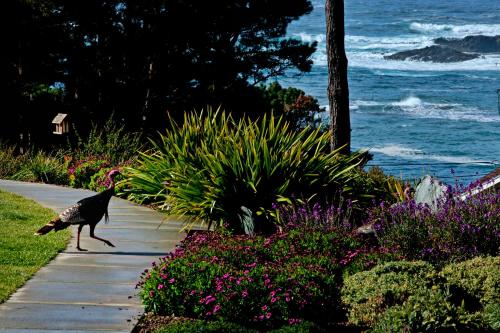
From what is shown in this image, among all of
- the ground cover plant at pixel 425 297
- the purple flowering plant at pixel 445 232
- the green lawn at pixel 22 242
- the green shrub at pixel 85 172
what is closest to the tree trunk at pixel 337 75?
the green shrub at pixel 85 172

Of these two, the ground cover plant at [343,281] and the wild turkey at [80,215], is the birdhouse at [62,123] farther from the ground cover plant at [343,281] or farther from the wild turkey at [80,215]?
the ground cover plant at [343,281]

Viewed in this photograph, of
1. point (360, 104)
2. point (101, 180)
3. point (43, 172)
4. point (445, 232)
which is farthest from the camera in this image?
point (360, 104)

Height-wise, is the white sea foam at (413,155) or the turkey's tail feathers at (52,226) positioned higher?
the turkey's tail feathers at (52,226)

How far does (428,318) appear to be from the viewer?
6863mm

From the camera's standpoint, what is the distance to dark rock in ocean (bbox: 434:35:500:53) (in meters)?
65.4

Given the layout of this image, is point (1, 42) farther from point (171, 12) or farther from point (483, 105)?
point (483, 105)

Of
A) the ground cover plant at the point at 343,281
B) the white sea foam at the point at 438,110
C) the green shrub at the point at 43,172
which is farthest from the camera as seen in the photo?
the white sea foam at the point at 438,110

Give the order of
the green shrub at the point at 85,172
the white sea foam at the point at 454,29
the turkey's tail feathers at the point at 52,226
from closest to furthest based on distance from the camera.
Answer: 1. the turkey's tail feathers at the point at 52,226
2. the green shrub at the point at 85,172
3. the white sea foam at the point at 454,29

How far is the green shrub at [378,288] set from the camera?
7.60m

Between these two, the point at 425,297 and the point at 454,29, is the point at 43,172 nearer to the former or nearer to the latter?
the point at 425,297

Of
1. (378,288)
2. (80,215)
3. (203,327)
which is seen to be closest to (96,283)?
(80,215)

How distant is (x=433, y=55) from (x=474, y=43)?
20.9 feet

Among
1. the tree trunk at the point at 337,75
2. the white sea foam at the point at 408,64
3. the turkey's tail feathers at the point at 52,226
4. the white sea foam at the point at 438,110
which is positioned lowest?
the white sea foam at the point at 438,110

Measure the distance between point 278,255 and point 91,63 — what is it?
1684 centimetres
